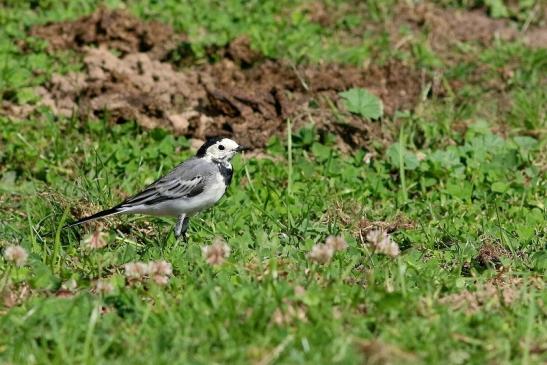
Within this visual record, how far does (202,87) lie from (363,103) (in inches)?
59.9

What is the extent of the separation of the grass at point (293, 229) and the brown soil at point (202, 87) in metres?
0.20

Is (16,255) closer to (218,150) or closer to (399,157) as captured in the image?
(218,150)

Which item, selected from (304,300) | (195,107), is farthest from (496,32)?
(304,300)

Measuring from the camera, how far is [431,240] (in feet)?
22.7

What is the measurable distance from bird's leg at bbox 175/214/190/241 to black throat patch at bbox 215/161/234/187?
39 centimetres

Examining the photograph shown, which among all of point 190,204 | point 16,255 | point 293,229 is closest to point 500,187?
point 293,229

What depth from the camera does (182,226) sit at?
7.20m

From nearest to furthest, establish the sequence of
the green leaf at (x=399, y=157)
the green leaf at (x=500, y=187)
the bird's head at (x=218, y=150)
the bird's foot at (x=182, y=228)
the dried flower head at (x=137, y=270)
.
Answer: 1. the dried flower head at (x=137, y=270)
2. the bird's foot at (x=182, y=228)
3. the bird's head at (x=218, y=150)
4. the green leaf at (x=500, y=187)
5. the green leaf at (x=399, y=157)

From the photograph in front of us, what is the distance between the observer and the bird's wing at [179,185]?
7.11 metres

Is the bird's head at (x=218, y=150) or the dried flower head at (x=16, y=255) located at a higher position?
the dried flower head at (x=16, y=255)

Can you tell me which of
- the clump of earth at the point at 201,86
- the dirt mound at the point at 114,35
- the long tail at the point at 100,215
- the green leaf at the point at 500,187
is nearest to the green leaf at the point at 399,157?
the clump of earth at the point at 201,86

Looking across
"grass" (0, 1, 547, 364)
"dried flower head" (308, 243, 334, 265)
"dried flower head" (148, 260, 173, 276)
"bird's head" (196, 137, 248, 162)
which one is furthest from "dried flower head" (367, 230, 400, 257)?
"bird's head" (196, 137, 248, 162)

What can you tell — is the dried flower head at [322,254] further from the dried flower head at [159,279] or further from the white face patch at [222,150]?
the white face patch at [222,150]

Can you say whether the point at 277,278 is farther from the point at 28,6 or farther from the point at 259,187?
the point at 28,6
